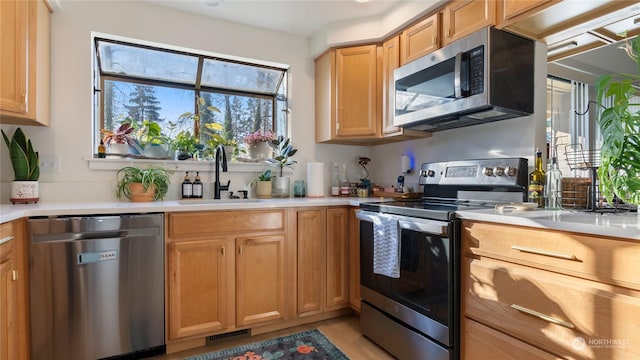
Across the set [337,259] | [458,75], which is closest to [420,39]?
[458,75]

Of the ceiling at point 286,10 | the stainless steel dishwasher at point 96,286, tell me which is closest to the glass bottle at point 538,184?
the ceiling at point 286,10

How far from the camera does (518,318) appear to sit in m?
1.33

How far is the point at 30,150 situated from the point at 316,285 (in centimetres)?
199

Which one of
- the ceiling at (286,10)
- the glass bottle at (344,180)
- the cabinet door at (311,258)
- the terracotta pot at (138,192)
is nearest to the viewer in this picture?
the terracotta pot at (138,192)

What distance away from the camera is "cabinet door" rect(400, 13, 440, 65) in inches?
83.4

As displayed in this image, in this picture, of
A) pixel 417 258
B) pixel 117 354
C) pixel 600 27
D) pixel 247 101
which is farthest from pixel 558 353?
pixel 247 101

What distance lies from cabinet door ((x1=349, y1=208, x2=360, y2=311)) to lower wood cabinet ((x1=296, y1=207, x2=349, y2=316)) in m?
0.03

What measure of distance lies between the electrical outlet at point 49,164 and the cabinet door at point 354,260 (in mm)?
1990

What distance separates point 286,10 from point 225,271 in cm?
194

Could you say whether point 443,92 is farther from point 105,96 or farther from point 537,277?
point 105,96

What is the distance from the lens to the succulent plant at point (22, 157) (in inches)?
76.1

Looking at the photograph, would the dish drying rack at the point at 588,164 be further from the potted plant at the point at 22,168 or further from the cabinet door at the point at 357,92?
the potted plant at the point at 22,168

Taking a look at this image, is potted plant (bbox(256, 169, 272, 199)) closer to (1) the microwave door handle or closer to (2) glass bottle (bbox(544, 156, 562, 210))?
(1) the microwave door handle

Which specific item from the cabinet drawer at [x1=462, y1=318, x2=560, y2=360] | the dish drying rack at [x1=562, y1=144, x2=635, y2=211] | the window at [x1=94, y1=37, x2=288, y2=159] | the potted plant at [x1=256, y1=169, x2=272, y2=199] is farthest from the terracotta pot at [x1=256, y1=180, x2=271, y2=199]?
the dish drying rack at [x1=562, y1=144, x2=635, y2=211]
